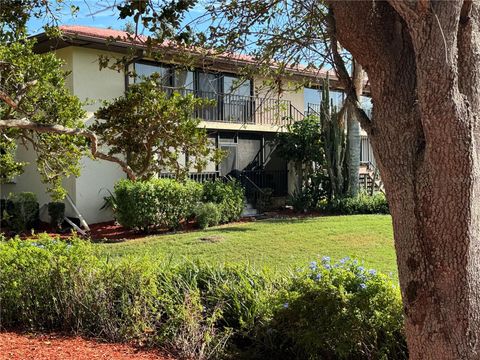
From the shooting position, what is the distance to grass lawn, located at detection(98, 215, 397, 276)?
35.0 feet

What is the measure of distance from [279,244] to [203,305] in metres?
6.67

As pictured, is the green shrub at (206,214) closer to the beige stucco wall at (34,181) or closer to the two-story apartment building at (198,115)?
the two-story apartment building at (198,115)

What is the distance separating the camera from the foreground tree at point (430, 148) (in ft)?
9.14

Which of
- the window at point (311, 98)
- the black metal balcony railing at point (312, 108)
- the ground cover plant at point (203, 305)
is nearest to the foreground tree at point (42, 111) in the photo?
the ground cover plant at point (203, 305)

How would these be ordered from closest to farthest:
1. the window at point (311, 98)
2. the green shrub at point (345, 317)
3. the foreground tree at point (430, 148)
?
the foreground tree at point (430, 148) < the green shrub at point (345, 317) < the window at point (311, 98)

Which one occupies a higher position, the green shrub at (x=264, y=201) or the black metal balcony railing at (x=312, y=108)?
the black metal balcony railing at (x=312, y=108)

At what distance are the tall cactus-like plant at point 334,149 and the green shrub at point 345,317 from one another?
49.2ft

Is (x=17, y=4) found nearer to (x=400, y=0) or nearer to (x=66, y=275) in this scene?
(x=66, y=275)

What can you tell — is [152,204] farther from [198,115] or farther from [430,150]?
[430,150]

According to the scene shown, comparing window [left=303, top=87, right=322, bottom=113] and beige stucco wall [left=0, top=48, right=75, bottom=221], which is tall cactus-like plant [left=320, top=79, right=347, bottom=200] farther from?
beige stucco wall [left=0, top=48, right=75, bottom=221]

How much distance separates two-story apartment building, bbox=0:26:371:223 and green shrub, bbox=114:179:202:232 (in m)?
1.52

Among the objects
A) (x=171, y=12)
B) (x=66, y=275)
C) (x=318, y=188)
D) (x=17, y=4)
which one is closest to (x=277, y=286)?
(x=66, y=275)

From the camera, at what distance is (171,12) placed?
402 cm

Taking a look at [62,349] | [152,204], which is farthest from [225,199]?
[62,349]
